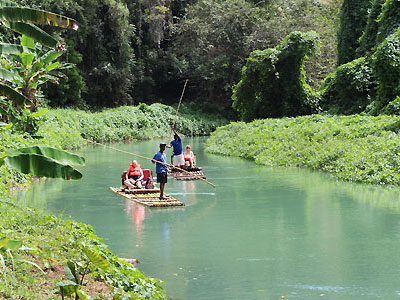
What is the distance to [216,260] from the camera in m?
9.98

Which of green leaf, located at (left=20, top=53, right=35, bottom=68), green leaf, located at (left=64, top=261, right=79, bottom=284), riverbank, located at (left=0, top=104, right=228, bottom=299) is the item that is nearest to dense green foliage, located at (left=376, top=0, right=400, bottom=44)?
green leaf, located at (left=20, top=53, right=35, bottom=68)

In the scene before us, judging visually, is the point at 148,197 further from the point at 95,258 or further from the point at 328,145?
the point at 95,258

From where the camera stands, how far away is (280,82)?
37.0 meters

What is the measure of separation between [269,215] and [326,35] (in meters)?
38.2

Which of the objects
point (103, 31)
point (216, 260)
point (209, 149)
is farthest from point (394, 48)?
point (103, 31)

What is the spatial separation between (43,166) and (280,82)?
31481mm

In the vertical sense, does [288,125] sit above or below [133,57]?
below

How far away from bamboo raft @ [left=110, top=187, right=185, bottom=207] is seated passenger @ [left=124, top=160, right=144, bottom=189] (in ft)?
0.86

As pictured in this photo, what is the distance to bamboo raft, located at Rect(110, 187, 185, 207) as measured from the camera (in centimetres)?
1457

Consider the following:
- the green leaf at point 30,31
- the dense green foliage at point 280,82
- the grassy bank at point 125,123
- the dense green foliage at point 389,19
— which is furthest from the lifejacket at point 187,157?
the dense green foliage at point 280,82

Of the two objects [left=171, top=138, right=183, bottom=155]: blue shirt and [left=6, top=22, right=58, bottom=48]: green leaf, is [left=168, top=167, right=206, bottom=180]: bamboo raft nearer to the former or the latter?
[left=171, top=138, right=183, bottom=155]: blue shirt

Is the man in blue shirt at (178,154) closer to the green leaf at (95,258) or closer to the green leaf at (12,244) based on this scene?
the green leaf at (95,258)

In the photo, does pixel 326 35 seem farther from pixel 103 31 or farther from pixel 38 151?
pixel 38 151

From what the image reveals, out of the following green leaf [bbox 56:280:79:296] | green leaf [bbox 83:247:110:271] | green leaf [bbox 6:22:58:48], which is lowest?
green leaf [bbox 56:280:79:296]
